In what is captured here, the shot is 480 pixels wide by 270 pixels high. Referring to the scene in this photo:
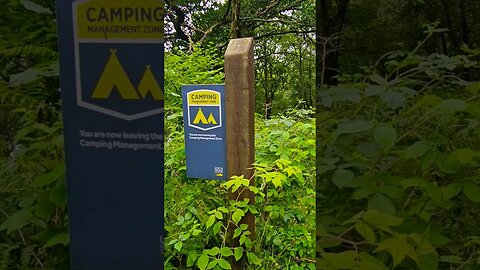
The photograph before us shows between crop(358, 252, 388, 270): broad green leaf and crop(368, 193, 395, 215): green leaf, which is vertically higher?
crop(368, 193, 395, 215): green leaf

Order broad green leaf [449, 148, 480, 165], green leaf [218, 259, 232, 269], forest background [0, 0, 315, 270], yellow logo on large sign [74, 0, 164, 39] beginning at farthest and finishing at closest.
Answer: green leaf [218, 259, 232, 269], forest background [0, 0, 315, 270], yellow logo on large sign [74, 0, 164, 39], broad green leaf [449, 148, 480, 165]

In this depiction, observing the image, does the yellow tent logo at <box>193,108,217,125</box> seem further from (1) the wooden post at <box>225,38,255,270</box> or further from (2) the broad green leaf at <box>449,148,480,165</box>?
(2) the broad green leaf at <box>449,148,480,165</box>

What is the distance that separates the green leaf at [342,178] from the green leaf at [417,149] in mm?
104

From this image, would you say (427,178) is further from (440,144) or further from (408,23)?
(408,23)

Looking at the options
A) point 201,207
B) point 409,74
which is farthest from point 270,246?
point 409,74

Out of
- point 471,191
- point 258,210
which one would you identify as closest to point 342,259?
point 471,191

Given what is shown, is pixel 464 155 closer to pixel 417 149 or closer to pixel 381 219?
pixel 417 149

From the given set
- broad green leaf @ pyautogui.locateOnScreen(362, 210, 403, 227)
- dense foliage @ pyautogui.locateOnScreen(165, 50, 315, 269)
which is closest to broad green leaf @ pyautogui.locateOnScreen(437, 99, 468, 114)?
broad green leaf @ pyautogui.locateOnScreen(362, 210, 403, 227)

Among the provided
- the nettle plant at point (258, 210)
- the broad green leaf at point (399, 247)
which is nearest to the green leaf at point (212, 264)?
the nettle plant at point (258, 210)

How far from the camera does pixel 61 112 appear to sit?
3.46 feet

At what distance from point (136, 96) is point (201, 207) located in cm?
169

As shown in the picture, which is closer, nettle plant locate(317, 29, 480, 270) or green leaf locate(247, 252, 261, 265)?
nettle plant locate(317, 29, 480, 270)

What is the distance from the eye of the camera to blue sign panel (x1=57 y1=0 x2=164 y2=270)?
38.1 inches

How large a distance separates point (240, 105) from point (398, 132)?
1.47m
